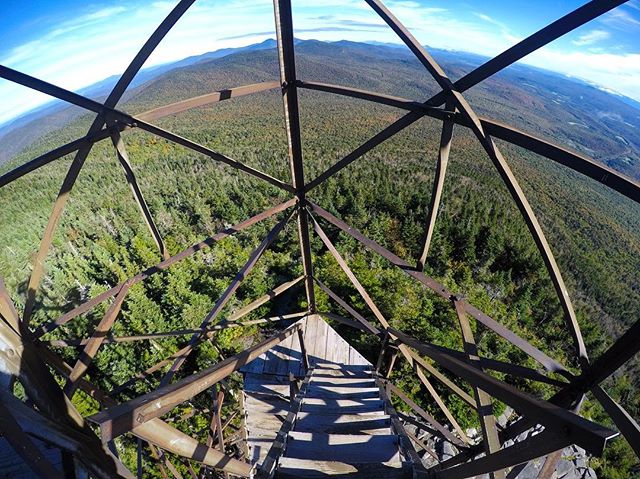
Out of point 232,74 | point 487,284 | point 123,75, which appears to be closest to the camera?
point 123,75

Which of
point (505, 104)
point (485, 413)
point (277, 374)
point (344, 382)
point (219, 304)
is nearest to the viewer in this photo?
point (485, 413)

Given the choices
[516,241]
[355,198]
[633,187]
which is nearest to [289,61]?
[633,187]

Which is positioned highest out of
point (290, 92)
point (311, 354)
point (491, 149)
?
point (290, 92)

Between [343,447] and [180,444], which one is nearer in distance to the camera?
[180,444]

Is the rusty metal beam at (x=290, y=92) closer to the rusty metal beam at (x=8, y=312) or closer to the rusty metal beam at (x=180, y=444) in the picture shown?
the rusty metal beam at (x=8, y=312)

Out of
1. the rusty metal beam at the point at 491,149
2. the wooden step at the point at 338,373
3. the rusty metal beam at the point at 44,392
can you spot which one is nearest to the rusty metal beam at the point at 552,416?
the rusty metal beam at the point at 491,149

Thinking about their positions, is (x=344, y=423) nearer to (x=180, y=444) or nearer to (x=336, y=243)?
(x=180, y=444)

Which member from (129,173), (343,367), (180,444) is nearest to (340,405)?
(343,367)

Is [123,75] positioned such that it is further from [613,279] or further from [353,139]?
[353,139]
